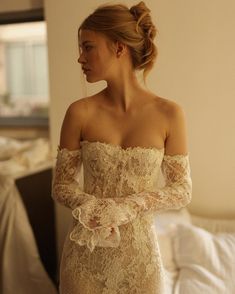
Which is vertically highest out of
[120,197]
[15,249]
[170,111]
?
[170,111]

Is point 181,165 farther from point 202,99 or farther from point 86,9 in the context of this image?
point 86,9

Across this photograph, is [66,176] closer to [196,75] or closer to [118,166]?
[118,166]

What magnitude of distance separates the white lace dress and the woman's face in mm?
180

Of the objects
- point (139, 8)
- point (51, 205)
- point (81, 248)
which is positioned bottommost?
point (51, 205)

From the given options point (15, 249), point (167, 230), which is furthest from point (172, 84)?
point (15, 249)

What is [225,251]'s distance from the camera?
1484 millimetres

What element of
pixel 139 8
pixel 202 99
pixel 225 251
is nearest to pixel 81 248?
pixel 139 8

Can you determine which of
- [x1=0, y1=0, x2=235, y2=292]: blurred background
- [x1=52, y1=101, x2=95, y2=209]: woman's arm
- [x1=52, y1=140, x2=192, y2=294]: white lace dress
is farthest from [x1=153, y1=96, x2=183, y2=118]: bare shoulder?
[x1=0, y1=0, x2=235, y2=292]: blurred background

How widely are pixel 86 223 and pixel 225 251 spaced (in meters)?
0.90

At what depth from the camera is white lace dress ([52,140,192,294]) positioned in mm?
905

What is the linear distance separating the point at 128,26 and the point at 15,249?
4.32 feet

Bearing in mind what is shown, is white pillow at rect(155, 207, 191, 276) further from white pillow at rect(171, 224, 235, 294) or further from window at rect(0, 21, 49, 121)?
window at rect(0, 21, 49, 121)

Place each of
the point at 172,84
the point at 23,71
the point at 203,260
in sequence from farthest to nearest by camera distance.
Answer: the point at 23,71 < the point at 172,84 < the point at 203,260

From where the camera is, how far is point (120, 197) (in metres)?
0.90
